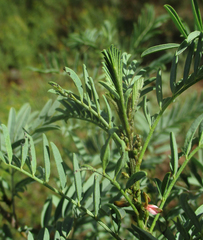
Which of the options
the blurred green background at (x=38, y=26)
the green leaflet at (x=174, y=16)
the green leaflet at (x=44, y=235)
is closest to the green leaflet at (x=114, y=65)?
the green leaflet at (x=174, y=16)

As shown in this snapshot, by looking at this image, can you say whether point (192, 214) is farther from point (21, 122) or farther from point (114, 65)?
point (21, 122)

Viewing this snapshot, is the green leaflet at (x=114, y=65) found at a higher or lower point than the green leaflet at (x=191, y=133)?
higher

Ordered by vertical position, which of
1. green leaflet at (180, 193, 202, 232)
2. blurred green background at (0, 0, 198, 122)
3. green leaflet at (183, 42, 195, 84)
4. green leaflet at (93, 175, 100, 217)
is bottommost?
green leaflet at (180, 193, 202, 232)

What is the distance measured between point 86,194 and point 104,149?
164 millimetres

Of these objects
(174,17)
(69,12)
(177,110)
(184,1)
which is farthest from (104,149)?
(69,12)

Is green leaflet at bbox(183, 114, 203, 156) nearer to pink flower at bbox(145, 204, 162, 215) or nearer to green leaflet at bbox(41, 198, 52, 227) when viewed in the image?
pink flower at bbox(145, 204, 162, 215)

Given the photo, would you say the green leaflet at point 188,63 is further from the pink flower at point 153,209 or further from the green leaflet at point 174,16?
the pink flower at point 153,209

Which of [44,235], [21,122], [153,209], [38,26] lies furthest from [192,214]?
[38,26]

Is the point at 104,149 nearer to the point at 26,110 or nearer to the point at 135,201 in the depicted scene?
the point at 135,201

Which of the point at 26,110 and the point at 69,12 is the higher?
the point at 69,12

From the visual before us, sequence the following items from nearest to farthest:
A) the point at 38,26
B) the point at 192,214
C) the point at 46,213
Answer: the point at 192,214, the point at 46,213, the point at 38,26

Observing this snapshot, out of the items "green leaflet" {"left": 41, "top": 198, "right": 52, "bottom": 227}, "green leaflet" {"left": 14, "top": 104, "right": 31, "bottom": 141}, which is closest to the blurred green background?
"green leaflet" {"left": 14, "top": 104, "right": 31, "bottom": 141}

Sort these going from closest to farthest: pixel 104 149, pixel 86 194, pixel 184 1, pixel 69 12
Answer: pixel 104 149 → pixel 86 194 → pixel 184 1 → pixel 69 12

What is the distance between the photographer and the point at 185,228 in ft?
1.01
